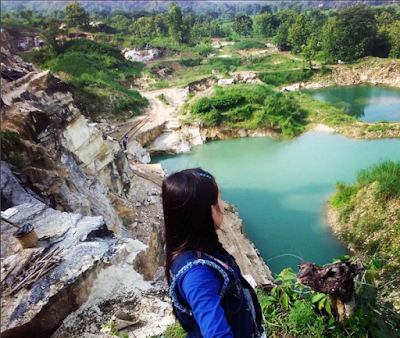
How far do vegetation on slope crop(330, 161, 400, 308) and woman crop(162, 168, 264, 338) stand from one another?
21.6 ft

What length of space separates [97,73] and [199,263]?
26337 mm

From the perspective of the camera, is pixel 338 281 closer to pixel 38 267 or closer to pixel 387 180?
pixel 38 267

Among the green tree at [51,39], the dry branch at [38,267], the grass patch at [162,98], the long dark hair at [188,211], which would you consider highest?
the green tree at [51,39]

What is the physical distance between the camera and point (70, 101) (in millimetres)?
7629

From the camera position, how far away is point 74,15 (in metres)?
36.8

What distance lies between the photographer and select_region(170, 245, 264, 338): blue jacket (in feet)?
3.64

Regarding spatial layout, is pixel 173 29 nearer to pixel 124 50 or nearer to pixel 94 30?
pixel 124 50

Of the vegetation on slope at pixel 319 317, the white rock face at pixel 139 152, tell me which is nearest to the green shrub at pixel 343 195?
the vegetation on slope at pixel 319 317

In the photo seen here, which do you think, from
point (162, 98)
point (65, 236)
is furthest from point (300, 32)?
point (65, 236)

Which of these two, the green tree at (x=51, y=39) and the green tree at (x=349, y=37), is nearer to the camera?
the green tree at (x=51, y=39)

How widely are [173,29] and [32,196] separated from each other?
40093 millimetres

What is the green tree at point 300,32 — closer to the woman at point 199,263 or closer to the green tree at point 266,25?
the green tree at point 266,25

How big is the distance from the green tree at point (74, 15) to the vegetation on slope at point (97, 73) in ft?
33.9

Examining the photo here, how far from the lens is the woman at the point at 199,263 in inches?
44.3
